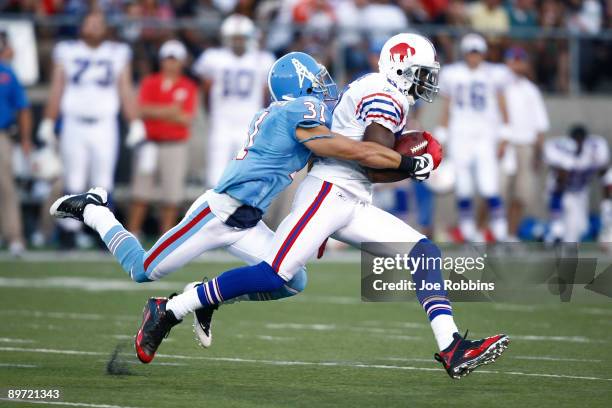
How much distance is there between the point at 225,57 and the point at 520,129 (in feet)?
11.3

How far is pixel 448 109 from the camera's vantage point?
13.2m

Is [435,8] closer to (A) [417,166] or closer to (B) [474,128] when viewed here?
(B) [474,128]

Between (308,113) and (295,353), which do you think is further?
(295,353)

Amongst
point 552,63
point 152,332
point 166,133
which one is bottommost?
point 552,63

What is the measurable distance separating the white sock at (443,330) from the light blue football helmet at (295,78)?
129 centimetres

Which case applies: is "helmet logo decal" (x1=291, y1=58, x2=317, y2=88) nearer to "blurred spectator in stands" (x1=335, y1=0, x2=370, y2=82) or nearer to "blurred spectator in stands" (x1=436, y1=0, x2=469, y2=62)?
"blurred spectator in stands" (x1=335, y1=0, x2=370, y2=82)

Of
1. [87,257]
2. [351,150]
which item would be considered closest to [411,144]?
[351,150]

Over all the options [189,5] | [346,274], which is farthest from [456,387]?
[189,5]

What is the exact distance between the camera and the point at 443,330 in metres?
5.74

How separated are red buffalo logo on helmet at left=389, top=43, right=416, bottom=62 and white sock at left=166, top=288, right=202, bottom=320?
A: 1467mm

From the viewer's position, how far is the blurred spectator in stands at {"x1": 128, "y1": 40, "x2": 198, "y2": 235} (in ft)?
41.8

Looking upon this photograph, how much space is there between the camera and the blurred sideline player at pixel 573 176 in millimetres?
14445

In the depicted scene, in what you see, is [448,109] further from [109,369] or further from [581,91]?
[109,369]

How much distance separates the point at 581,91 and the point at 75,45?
21.7 feet
